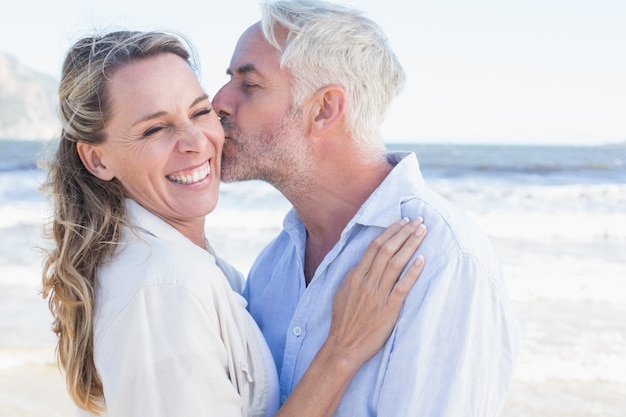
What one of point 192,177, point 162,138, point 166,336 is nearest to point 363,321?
point 166,336

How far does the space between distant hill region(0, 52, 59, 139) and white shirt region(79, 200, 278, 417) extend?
103240mm

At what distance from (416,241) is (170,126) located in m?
0.89

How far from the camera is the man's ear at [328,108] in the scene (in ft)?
8.96

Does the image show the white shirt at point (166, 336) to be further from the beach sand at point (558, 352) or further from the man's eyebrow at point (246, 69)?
the beach sand at point (558, 352)

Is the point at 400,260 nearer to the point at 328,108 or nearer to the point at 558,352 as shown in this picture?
the point at 328,108

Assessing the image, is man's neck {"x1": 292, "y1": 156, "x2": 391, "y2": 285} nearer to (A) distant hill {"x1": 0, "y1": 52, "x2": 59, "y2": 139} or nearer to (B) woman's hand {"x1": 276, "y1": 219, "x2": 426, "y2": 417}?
(B) woman's hand {"x1": 276, "y1": 219, "x2": 426, "y2": 417}

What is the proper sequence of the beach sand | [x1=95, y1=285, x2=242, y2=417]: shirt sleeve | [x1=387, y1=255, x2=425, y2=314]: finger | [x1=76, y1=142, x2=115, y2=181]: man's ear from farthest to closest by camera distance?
the beach sand
[x1=76, y1=142, x2=115, y2=181]: man's ear
[x1=387, y1=255, x2=425, y2=314]: finger
[x1=95, y1=285, x2=242, y2=417]: shirt sleeve

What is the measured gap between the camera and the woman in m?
2.10

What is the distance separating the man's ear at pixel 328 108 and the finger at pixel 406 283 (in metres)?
0.75

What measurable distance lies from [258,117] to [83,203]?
72cm

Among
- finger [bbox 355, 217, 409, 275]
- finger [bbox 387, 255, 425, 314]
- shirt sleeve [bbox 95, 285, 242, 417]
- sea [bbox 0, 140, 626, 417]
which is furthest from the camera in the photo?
sea [bbox 0, 140, 626, 417]

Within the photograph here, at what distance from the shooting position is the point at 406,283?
2217 millimetres

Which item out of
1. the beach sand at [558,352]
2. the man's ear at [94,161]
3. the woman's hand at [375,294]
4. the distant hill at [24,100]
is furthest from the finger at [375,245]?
the distant hill at [24,100]

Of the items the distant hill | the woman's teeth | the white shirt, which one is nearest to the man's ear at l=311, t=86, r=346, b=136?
the woman's teeth
